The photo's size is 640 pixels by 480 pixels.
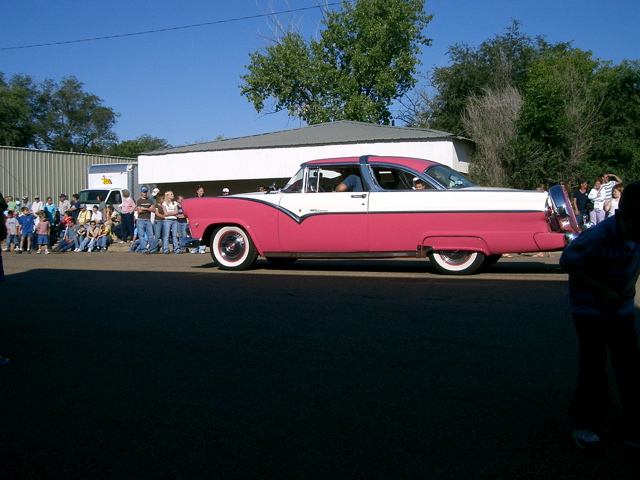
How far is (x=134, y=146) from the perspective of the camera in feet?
303

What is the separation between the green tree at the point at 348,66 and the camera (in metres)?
47.4

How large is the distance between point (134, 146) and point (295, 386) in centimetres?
9226

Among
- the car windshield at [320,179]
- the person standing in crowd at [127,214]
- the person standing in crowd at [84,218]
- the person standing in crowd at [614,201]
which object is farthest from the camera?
the person standing in crowd at [127,214]

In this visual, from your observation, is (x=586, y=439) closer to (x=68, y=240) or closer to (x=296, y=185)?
(x=296, y=185)

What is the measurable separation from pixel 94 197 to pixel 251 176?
6774 mm

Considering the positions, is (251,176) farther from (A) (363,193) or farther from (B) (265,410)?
(B) (265,410)

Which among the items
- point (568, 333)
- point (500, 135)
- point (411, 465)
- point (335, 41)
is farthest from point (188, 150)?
point (411, 465)

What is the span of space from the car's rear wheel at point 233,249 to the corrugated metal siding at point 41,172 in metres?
23.9

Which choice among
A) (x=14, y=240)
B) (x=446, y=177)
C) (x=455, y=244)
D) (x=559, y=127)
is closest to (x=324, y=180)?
(x=446, y=177)

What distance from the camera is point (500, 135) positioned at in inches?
1256

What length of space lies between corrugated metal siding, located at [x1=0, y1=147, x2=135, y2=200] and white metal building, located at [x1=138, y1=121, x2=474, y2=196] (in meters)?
6.29

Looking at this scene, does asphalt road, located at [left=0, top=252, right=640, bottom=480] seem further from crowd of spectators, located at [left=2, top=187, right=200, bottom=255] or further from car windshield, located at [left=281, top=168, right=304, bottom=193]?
crowd of spectators, located at [left=2, top=187, right=200, bottom=255]

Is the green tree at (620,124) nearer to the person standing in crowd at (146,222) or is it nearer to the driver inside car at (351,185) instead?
the person standing in crowd at (146,222)

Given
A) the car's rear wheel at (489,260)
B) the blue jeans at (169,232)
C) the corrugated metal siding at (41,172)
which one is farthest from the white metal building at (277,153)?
the car's rear wheel at (489,260)
